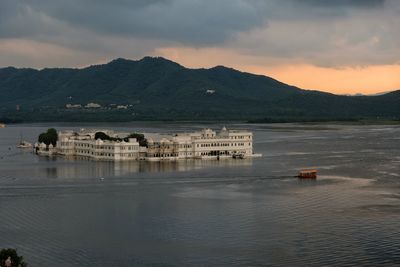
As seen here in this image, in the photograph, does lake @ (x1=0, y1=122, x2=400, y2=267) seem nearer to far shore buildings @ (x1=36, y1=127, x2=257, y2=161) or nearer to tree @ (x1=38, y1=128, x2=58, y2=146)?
far shore buildings @ (x1=36, y1=127, x2=257, y2=161)

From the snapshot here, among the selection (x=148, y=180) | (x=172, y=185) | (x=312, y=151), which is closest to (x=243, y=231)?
(x=172, y=185)

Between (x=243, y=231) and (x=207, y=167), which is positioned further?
(x=207, y=167)

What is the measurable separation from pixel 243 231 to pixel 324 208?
4.80 m

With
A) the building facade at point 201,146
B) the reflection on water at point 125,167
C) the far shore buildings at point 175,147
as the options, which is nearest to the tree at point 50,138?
the far shore buildings at point 175,147

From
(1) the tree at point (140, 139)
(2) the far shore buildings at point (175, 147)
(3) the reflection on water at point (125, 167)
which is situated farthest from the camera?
(1) the tree at point (140, 139)

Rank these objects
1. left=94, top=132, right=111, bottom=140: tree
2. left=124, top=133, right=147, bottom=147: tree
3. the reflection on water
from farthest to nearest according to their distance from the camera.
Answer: left=94, top=132, right=111, bottom=140: tree → left=124, top=133, right=147, bottom=147: tree → the reflection on water

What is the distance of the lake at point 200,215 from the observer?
18.4 meters

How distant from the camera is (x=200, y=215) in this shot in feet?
77.5

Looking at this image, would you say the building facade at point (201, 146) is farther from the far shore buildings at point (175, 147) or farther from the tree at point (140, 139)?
the tree at point (140, 139)

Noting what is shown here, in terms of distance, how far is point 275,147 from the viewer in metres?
58.0

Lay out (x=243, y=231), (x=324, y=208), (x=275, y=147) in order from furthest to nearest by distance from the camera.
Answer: (x=275, y=147) → (x=324, y=208) → (x=243, y=231)

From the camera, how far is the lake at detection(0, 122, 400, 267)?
18359 millimetres

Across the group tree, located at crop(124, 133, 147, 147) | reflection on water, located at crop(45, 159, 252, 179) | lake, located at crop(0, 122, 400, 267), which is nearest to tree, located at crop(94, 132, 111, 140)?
tree, located at crop(124, 133, 147, 147)

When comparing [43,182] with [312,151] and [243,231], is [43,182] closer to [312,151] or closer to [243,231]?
[243,231]
